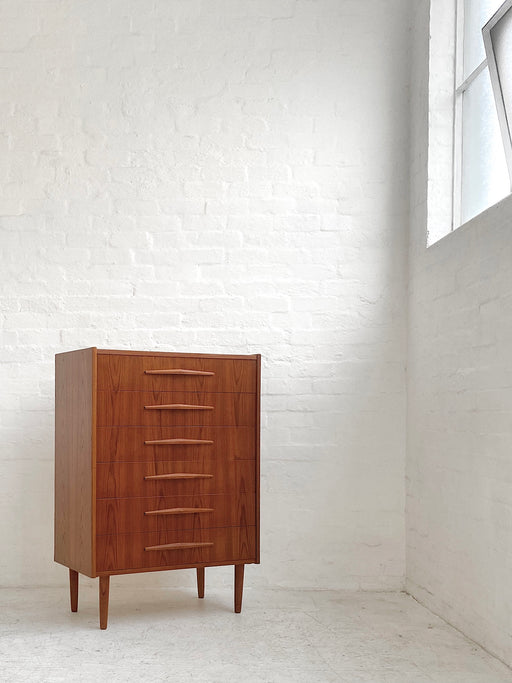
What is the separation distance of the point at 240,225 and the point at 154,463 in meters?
1.31

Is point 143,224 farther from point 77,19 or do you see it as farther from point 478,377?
point 478,377

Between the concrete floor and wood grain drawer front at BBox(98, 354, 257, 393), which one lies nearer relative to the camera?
the concrete floor

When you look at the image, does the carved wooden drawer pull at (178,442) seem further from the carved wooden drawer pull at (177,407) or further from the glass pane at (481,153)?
the glass pane at (481,153)

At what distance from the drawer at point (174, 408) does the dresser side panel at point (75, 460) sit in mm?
80

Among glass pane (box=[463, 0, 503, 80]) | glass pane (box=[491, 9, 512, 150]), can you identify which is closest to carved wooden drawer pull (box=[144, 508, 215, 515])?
glass pane (box=[491, 9, 512, 150])

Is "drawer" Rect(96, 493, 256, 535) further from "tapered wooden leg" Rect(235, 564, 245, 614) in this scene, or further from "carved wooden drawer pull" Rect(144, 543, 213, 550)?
"tapered wooden leg" Rect(235, 564, 245, 614)

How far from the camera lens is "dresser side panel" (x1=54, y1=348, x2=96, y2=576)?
307 cm

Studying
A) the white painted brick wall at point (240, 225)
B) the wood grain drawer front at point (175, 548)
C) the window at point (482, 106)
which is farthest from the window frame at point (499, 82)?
the wood grain drawer front at point (175, 548)

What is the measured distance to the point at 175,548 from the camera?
125 inches

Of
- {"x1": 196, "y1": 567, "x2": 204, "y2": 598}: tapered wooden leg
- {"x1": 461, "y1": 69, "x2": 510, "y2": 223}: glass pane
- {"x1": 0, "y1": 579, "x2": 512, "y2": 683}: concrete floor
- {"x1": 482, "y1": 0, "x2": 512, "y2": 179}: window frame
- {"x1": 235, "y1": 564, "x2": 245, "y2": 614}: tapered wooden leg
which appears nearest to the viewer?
{"x1": 0, "y1": 579, "x2": 512, "y2": 683}: concrete floor

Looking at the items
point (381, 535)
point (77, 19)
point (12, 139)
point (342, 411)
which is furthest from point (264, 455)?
point (77, 19)

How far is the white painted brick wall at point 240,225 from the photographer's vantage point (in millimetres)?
3854

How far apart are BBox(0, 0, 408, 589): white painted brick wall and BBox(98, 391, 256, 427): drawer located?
561 millimetres

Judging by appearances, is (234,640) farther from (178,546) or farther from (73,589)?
(73,589)
